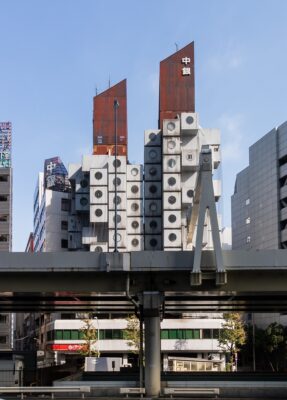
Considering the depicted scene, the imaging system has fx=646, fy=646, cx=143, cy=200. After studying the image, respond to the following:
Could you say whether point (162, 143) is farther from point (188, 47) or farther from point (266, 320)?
point (266, 320)

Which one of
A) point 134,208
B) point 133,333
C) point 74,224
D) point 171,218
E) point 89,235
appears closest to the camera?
point 133,333

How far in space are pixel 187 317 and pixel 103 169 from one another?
111ft

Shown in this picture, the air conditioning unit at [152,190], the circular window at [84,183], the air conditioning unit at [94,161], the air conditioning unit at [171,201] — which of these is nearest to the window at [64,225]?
the circular window at [84,183]

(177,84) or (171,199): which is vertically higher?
(177,84)

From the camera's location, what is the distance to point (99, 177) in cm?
12962

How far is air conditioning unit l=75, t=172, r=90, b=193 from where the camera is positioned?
134375 mm

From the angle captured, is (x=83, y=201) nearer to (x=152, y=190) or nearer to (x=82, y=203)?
(x=82, y=203)

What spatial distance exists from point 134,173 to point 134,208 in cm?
723

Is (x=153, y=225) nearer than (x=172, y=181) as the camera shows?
No

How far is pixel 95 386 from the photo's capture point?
3622cm

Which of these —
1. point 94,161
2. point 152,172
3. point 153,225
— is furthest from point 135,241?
point 94,161

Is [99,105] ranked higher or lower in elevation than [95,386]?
higher

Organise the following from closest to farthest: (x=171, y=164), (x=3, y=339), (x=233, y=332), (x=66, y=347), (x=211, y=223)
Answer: (x=211, y=223), (x=233, y=332), (x=3, y=339), (x=66, y=347), (x=171, y=164)

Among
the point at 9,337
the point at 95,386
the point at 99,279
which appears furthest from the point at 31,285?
the point at 9,337
